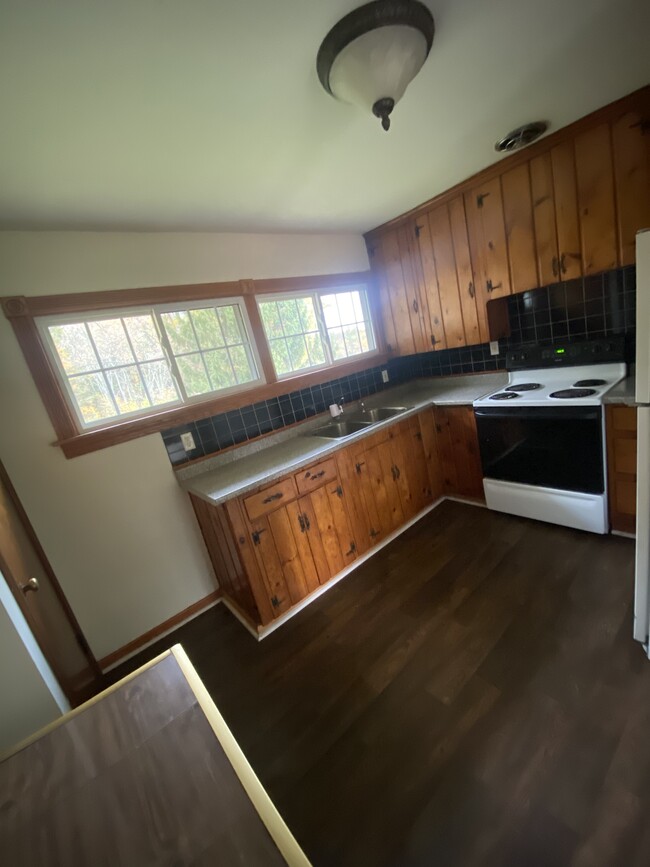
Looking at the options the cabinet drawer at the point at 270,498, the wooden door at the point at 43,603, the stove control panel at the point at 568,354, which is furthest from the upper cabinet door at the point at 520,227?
the wooden door at the point at 43,603

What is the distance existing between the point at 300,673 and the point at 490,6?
263 centimetres

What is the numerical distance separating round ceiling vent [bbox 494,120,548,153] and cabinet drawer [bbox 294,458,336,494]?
2034 millimetres

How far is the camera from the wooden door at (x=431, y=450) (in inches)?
108

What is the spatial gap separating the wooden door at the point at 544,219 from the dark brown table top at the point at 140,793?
273 centimetres

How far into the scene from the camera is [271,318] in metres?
2.55

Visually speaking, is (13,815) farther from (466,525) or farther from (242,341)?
(466,525)

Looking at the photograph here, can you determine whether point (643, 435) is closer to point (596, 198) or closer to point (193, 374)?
point (596, 198)

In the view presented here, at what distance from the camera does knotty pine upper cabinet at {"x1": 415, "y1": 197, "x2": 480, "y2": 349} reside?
8.05 feet

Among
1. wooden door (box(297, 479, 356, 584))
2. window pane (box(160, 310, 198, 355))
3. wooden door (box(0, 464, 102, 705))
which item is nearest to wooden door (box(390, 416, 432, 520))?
wooden door (box(297, 479, 356, 584))

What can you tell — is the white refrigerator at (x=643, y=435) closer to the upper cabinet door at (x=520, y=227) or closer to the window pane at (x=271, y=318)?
the upper cabinet door at (x=520, y=227)

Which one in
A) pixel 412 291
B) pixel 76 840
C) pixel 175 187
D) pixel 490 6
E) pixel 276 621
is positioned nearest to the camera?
pixel 76 840

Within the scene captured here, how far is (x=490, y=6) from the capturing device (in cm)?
100

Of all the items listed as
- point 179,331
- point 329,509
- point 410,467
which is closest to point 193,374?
point 179,331

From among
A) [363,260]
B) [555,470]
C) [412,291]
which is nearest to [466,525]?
[555,470]
